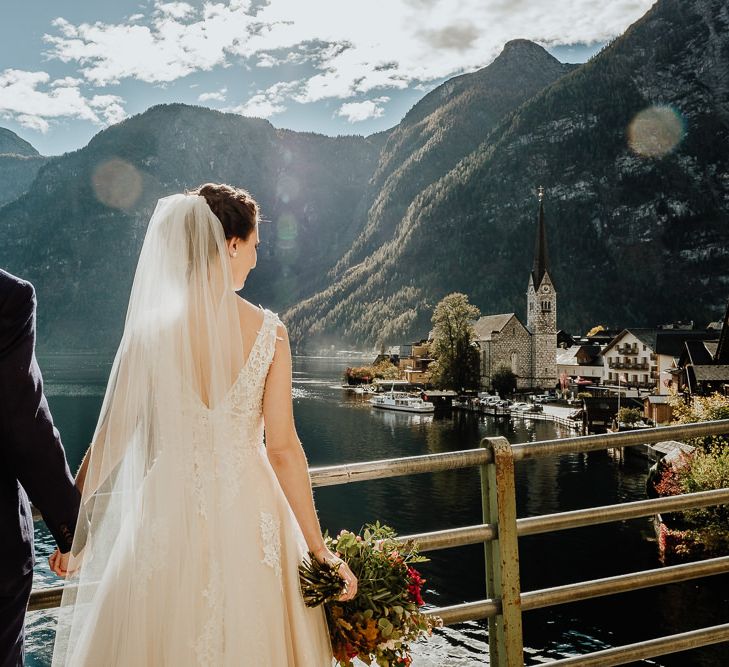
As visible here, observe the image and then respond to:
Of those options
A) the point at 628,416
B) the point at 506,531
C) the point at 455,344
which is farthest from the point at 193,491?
the point at 455,344

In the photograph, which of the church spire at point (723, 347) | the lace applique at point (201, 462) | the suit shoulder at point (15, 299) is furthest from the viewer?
the church spire at point (723, 347)

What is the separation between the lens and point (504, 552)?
9.07 ft

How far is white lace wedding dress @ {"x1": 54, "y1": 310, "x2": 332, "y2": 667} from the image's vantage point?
6.82 ft

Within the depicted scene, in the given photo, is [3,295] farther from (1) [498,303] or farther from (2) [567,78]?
(2) [567,78]

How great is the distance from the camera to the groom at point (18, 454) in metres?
1.66

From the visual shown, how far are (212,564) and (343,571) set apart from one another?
0.43 meters

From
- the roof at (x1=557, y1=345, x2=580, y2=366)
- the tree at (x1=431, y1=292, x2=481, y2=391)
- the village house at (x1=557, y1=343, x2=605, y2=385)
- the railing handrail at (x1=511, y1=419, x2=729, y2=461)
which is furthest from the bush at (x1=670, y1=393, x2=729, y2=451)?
the roof at (x1=557, y1=345, x2=580, y2=366)

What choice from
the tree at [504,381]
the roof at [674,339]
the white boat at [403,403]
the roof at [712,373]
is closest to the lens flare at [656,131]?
the tree at [504,381]

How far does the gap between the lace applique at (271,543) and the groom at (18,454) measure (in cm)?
69

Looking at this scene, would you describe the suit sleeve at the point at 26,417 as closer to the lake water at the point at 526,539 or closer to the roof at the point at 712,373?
the lake water at the point at 526,539

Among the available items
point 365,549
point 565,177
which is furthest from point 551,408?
point 565,177

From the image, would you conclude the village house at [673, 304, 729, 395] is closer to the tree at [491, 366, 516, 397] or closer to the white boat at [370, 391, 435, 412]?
the white boat at [370, 391, 435, 412]

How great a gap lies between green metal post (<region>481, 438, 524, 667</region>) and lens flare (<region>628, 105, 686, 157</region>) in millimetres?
186800

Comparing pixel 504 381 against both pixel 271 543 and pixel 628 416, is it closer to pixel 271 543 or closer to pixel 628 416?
pixel 628 416
